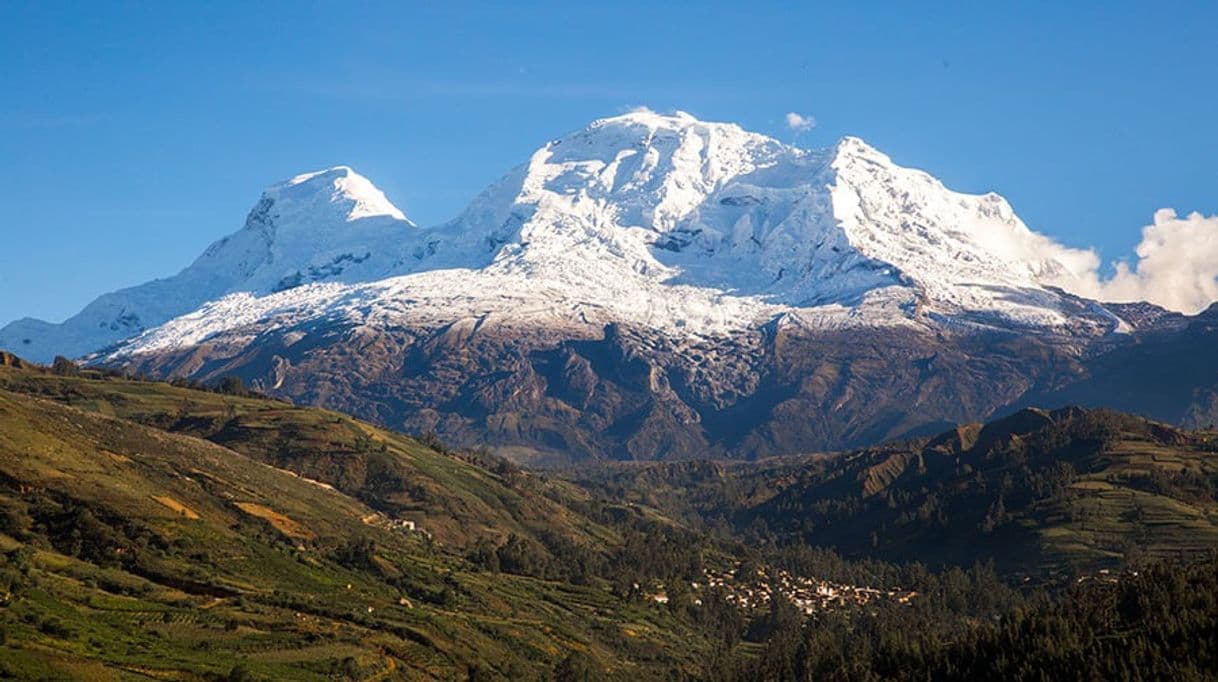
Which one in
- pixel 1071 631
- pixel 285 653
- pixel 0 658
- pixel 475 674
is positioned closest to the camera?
pixel 0 658

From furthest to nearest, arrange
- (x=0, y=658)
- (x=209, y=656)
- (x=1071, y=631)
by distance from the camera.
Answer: (x=1071, y=631) < (x=209, y=656) < (x=0, y=658)

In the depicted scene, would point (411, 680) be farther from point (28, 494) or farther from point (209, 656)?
point (28, 494)

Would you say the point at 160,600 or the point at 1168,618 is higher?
the point at 1168,618

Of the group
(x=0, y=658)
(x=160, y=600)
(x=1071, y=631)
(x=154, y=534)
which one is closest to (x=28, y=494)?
(x=154, y=534)

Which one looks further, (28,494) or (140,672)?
(28,494)

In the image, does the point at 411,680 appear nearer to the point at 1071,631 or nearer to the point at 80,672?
the point at 80,672

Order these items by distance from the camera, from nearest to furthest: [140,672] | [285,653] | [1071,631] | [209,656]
A: [140,672], [209,656], [285,653], [1071,631]

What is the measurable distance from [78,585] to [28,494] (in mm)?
27582

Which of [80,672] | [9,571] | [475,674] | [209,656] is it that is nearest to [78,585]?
[9,571]

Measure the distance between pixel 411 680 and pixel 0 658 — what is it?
5504cm

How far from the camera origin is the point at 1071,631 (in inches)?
6786

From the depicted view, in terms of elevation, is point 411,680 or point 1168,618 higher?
point 1168,618

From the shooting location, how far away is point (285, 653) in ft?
523

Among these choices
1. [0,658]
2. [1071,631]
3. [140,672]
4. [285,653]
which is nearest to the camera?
[0,658]
